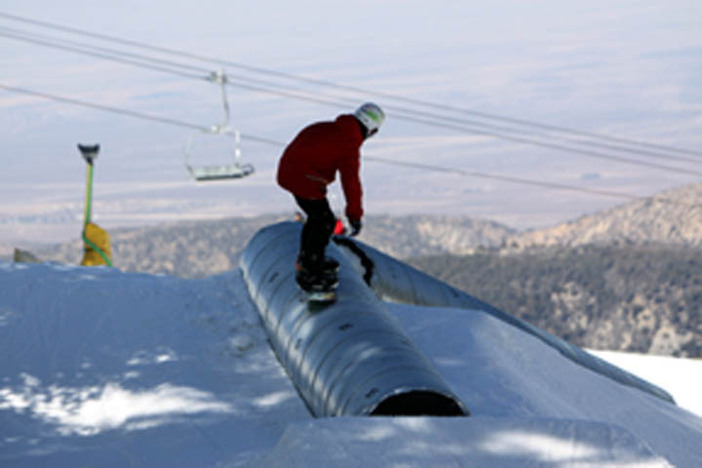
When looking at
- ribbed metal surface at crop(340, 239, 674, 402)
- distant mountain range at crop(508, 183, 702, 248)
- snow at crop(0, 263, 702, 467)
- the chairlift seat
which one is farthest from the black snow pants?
distant mountain range at crop(508, 183, 702, 248)

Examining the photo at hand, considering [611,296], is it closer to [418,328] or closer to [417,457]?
[418,328]

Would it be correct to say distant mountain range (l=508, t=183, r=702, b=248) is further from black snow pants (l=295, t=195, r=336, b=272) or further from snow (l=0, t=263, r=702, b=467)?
black snow pants (l=295, t=195, r=336, b=272)

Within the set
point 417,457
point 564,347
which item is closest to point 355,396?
point 417,457

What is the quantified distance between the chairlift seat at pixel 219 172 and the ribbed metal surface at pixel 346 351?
1069cm

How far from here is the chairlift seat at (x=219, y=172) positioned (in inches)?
982

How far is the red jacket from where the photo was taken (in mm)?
11547

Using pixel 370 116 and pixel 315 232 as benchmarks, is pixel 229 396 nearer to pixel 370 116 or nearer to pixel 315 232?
pixel 315 232

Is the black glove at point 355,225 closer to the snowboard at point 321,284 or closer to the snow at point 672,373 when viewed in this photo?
the snowboard at point 321,284

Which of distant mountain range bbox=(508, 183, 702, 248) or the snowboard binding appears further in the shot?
distant mountain range bbox=(508, 183, 702, 248)

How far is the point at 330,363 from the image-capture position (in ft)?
36.0

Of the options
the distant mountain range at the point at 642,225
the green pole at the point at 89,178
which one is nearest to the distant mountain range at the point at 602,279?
the distant mountain range at the point at 642,225

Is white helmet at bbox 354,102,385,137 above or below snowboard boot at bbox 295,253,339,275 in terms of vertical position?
above

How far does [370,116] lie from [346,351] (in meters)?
2.98

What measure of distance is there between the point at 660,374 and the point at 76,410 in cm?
1695
